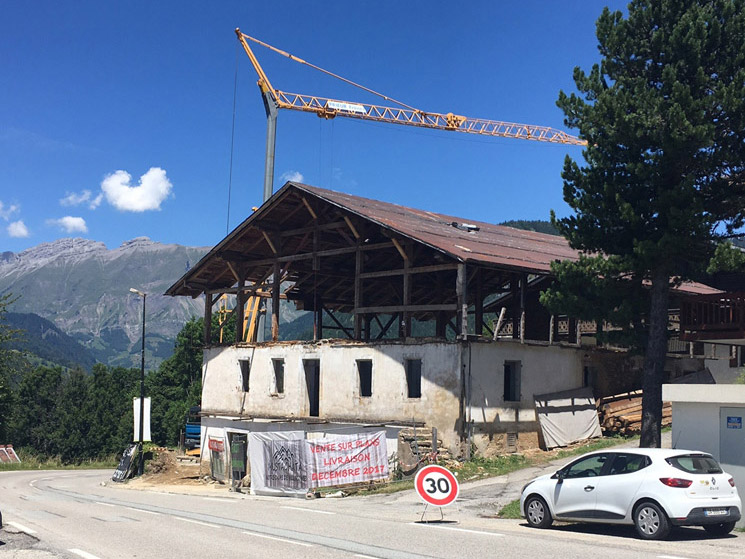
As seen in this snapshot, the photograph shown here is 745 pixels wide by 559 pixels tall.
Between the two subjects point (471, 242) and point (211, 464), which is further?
point (211, 464)

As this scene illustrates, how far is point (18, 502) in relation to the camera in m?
27.0

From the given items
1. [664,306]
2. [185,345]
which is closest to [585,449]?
[664,306]

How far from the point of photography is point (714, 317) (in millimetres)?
26953

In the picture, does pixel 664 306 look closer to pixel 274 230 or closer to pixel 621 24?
pixel 621 24

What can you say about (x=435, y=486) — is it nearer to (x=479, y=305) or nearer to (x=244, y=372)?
(x=479, y=305)

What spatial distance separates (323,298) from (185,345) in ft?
153

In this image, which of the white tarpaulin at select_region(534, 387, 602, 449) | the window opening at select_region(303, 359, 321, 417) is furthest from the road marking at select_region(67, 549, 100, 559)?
the window opening at select_region(303, 359, 321, 417)

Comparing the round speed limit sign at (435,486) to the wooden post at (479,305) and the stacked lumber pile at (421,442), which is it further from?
the wooden post at (479,305)

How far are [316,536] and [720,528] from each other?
24.0 ft

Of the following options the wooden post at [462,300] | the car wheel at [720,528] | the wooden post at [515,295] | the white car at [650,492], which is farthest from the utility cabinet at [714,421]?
the wooden post at [515,295]

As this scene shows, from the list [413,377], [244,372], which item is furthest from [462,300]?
[244,372]

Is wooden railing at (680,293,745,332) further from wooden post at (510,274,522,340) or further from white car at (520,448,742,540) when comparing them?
white car at (520,448,742,540)

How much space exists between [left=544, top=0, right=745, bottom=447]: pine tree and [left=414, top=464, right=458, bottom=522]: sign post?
9.17 meters

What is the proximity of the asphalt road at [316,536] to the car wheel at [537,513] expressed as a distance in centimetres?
31
